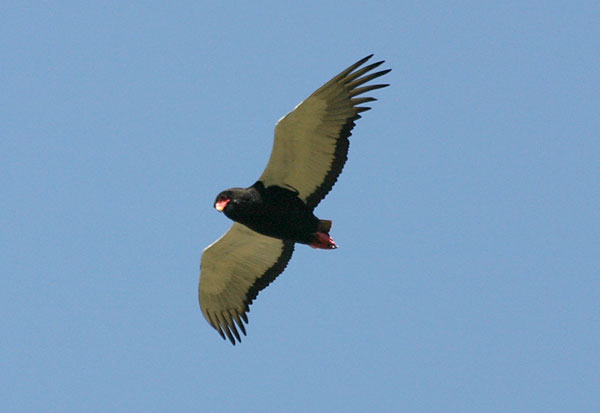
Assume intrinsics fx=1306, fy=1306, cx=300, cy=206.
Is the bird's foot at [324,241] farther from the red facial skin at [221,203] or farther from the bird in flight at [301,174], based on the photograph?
the red facial skin at [221,203]

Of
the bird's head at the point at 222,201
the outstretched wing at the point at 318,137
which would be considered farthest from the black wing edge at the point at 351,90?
the bird's head at the point at 222,201

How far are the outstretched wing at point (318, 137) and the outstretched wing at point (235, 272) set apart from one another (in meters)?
1.99

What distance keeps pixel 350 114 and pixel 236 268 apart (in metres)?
4.71

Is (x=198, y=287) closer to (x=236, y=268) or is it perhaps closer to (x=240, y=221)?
(x=236, y=268)

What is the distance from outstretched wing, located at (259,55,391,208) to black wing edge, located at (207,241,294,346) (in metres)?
2.28

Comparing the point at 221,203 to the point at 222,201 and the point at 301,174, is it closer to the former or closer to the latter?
the point at 222,201

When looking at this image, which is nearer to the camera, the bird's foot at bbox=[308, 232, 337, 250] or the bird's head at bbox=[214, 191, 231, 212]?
the bird's head at bbox=[214, 191, 231, 212]

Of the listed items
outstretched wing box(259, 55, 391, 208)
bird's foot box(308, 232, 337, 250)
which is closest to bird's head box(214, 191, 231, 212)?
outstretched wing box(259, 55, 391, 208)

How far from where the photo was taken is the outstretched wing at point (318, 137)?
2419 cm

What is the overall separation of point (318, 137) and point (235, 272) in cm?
414

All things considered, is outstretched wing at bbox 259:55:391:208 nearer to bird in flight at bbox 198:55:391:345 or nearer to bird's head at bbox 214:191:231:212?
bird in flight at bbox 198:55:391:345

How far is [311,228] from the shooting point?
81.7ft

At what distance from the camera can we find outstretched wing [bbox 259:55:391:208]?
79.4 feet

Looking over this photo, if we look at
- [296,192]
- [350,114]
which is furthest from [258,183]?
[350,114]
